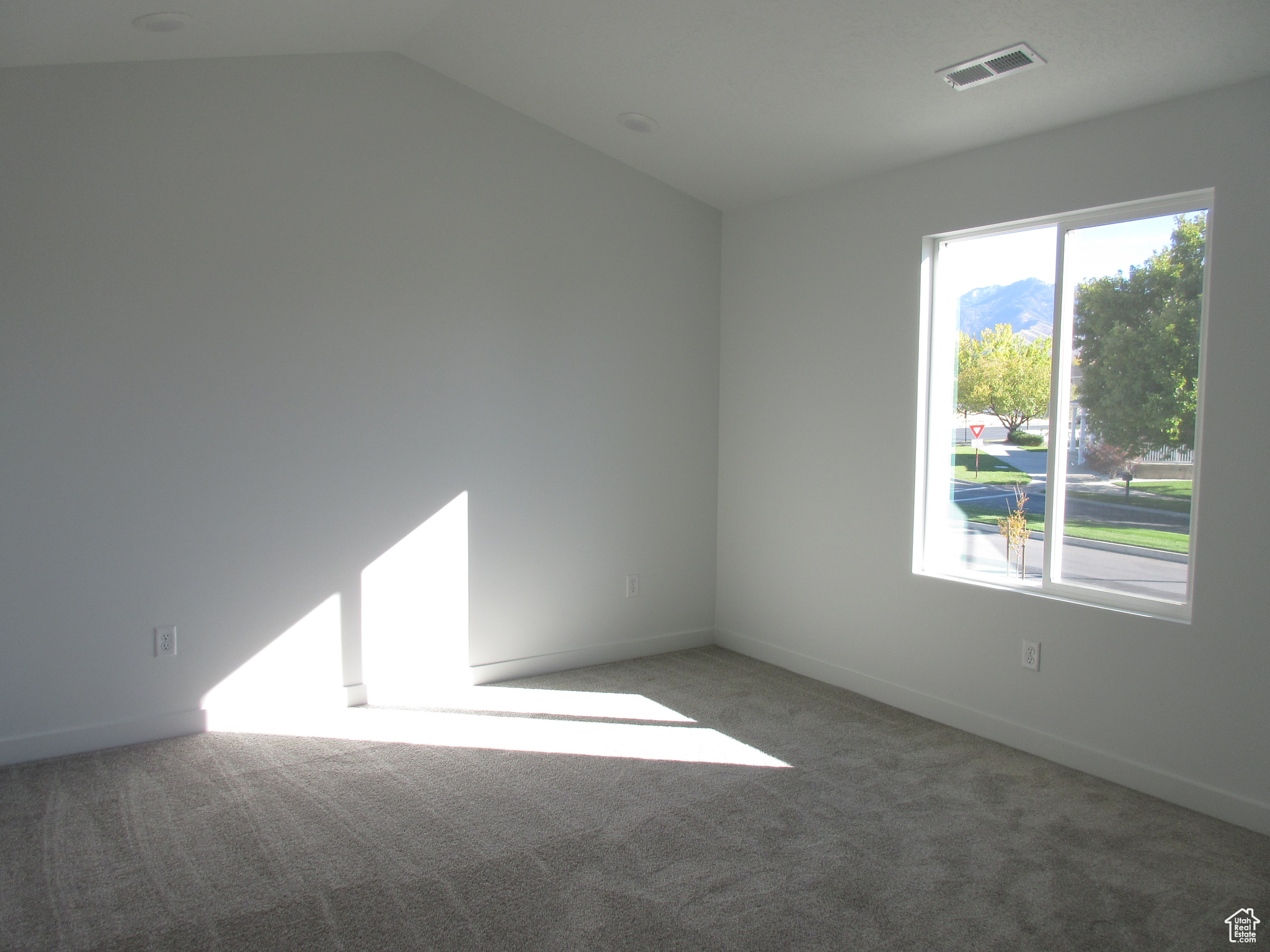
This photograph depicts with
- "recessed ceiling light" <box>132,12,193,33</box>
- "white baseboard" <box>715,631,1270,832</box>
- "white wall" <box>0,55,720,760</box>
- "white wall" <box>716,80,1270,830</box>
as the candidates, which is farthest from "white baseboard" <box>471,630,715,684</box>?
"recessed ceiling light" <box>132,12,193,33</box>

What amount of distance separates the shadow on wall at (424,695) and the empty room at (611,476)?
0.03 meters

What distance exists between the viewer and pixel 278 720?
379 centimetres

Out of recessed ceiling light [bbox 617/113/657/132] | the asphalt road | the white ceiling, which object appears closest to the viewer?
the white ceiling

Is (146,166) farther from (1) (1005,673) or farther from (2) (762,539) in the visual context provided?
(1) (1005,673)

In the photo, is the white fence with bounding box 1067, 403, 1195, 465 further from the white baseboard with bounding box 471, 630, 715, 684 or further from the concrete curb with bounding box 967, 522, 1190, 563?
the white baseboard with bounding box 471, 630, 715, 684

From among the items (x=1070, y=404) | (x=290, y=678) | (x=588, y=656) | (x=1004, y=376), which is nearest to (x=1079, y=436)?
(x=1070, y=404)

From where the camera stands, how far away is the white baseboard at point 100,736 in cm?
328

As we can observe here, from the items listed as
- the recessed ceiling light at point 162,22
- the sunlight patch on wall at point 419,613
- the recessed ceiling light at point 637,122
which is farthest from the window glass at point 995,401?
the recessed ceiling light at point 162,22

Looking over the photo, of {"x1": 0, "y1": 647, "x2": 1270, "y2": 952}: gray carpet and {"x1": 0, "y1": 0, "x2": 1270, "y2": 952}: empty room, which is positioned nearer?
{"x1": 0, "y1": 647, "x2": 1270, "y2": 952}: gray carpet

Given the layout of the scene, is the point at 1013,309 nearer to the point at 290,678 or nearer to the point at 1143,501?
the point at 1143,501

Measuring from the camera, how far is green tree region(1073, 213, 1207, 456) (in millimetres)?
3143

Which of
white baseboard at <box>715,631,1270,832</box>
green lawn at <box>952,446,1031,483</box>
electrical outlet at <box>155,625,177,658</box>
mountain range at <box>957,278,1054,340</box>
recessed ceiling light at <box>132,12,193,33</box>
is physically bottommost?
white baseboard at <box>715,631,1270,832</box>

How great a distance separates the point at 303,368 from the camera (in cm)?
382

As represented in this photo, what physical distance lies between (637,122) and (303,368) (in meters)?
1.98
